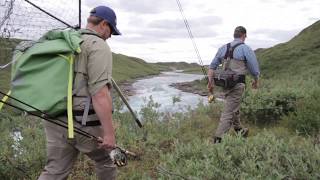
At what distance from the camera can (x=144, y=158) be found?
321 inches

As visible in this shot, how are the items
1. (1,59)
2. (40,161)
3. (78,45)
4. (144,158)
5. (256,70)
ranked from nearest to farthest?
(78,45)
(1,59)
(40,161)
(144,158)
(256,70)

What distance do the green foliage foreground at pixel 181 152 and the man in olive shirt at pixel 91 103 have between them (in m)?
1.32

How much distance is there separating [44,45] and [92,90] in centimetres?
63

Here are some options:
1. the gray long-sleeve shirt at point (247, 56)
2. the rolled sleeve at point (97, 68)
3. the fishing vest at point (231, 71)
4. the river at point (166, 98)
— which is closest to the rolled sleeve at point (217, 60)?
the fishing vest at point (231, 71)

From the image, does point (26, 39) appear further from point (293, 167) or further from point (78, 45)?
point (293, 167)

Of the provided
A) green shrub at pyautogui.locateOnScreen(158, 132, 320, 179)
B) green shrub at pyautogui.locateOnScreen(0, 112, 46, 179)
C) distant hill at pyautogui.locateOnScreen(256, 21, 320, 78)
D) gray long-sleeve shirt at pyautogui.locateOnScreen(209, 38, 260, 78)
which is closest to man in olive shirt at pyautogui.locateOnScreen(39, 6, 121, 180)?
green shrub at pyautogui.locateOnScreen(158, 132, 320, 179)

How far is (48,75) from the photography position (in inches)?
183

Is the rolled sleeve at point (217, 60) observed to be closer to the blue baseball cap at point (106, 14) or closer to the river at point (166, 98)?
the river at point (166, 98)

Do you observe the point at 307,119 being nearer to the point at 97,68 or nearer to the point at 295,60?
the point at 97,68

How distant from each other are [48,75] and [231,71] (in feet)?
16.6

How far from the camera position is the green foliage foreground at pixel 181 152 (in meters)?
5.65

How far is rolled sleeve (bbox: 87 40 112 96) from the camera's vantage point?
15.2 ft

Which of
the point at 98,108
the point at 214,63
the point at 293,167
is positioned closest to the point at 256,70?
the point at 214,63

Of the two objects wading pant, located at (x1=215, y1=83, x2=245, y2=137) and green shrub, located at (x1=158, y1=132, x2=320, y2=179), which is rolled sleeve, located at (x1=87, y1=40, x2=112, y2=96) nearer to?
green shrub, located at (x1=158, y1=132, x2=320, y2=179)
